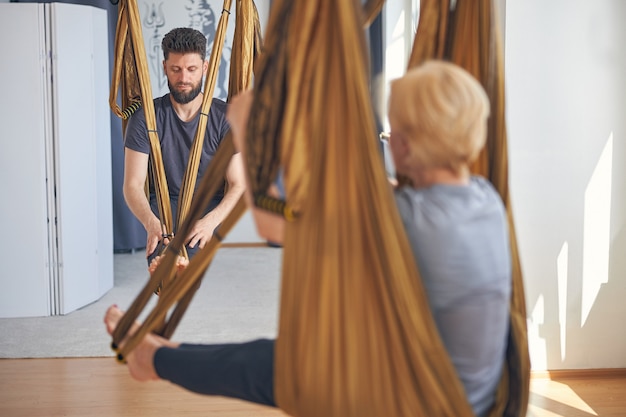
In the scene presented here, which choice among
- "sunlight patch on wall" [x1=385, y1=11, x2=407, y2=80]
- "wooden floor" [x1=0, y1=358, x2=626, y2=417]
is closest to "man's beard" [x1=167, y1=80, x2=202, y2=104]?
"wooden floor" [x1=0, y1=358, x2=626, y2=417]

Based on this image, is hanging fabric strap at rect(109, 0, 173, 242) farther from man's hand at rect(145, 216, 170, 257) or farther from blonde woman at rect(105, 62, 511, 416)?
blonde woman at rect(105, 62, 511, 416)

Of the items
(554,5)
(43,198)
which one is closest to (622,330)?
(554,5)

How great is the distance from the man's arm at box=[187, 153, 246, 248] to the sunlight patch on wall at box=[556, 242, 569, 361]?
1.40 metres

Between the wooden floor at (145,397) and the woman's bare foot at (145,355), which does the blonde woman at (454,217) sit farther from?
the wooden floor at (145,397)

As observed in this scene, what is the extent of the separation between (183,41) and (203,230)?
0.70m

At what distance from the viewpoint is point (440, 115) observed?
55.4 inches

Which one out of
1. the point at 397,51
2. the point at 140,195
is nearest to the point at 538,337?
the point at 140,195

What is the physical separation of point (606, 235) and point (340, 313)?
2568 mm

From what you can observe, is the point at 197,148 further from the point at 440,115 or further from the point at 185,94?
the point at 440,115

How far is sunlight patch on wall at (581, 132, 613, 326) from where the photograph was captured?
3711mm

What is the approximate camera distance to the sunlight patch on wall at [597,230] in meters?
3.71

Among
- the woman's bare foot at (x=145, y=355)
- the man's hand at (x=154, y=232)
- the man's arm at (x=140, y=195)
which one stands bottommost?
the woman's bare foot at (x=145, y=355)

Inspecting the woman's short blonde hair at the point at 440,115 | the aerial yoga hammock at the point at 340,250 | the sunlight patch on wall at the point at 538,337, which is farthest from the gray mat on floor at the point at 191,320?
the woman's short blonde hair at the point at 440,115

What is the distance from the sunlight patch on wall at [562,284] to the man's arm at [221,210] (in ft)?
4.58
